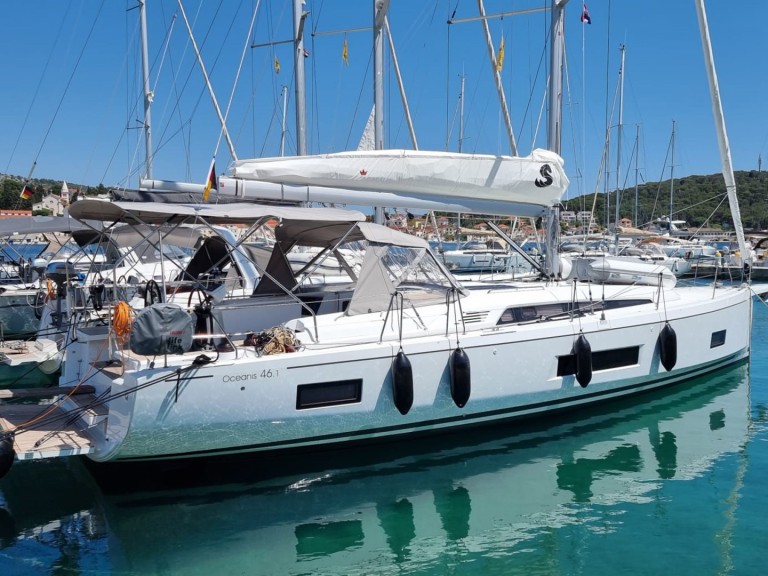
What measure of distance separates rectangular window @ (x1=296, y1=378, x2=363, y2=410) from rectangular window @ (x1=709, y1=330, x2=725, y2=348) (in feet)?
22.2

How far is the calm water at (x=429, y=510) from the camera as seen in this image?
633cm

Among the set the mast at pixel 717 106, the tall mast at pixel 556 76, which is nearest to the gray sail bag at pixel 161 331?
the tall mast at pixel 556 76

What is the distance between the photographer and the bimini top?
7641mm

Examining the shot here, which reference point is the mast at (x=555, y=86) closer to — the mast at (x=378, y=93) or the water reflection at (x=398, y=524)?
the mast at (x=378, y=93)

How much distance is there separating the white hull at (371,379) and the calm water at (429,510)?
21.5 inches

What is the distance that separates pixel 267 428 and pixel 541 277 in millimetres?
6424

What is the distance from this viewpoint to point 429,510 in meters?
7.43

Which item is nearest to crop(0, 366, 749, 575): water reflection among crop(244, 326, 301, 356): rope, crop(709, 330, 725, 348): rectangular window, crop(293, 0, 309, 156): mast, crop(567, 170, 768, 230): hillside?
crop(244, 326, 301, 356): rope

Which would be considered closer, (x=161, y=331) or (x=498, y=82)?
(x=161, y=331)

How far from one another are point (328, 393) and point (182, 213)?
8.45 ft

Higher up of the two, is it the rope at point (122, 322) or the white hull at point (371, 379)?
the rope at point (122, 322)

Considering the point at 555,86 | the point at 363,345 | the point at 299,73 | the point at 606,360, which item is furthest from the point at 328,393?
the point at 299,73

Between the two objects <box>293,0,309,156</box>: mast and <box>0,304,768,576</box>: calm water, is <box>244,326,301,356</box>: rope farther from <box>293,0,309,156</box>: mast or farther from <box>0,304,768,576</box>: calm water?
<box>293,0,309,156</box>: mast

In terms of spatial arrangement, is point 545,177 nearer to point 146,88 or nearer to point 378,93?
point 378,93
